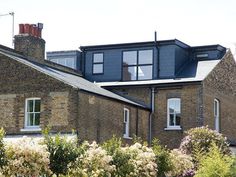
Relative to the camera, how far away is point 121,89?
41938 millimetres

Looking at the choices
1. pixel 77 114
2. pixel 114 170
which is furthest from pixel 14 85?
pixel 114 170

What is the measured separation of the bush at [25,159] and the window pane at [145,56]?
25609mm

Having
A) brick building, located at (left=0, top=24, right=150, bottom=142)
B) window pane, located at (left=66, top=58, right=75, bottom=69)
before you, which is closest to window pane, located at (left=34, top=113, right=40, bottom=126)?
brick building, located at (left=0, top=24, right=150, bottom=142)

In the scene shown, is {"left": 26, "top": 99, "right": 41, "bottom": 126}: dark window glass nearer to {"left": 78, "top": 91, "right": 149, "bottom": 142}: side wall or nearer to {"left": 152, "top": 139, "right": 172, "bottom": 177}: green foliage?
{"left": 78, "top": 91, "right": 149, "bottom": 142}: side wall

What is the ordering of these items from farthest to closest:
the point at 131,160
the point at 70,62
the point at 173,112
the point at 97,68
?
the point at 70,62, the point at 97,68, the point at 173,112, the point at 131,160

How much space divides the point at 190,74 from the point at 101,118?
8.97m

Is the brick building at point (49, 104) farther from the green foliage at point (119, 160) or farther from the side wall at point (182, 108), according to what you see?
the green foliage at point (119, 160)

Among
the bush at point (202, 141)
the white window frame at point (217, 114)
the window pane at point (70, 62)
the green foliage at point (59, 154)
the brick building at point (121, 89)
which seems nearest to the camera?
the green foliage at point (59, 154)

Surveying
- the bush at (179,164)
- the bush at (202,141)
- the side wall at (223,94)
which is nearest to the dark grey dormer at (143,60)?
the side wall at (223,94)

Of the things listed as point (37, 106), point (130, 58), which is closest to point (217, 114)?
point (130, 58)

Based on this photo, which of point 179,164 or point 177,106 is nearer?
point 179,164

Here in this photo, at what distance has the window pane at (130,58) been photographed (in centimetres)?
4341

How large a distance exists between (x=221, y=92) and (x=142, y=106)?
21.2ft

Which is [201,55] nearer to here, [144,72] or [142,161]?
[144,72]
